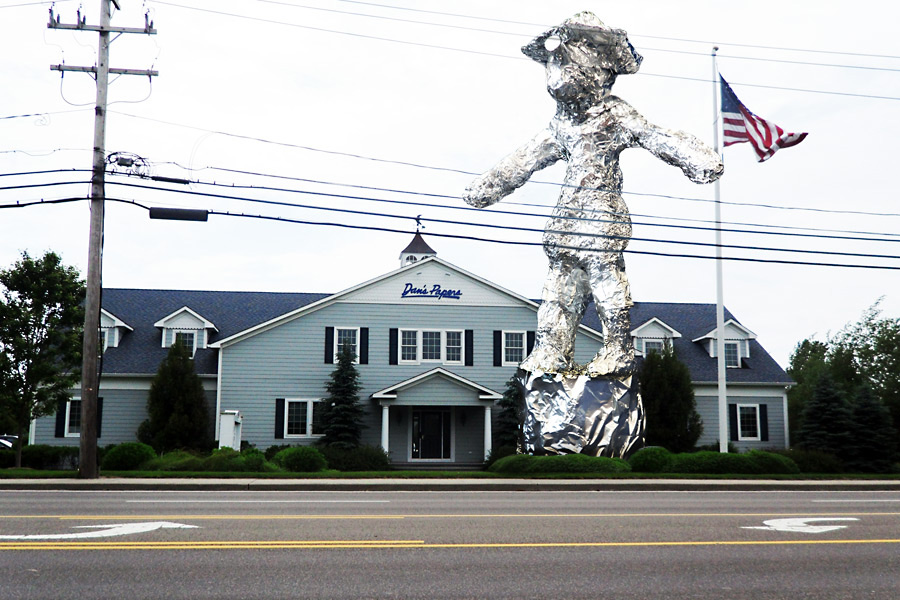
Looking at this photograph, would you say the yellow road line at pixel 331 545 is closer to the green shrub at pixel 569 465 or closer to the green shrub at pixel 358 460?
the green shrub at pixel 569 465

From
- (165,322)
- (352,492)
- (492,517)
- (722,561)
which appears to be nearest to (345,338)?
(165,322)

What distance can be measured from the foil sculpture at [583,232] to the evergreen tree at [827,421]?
8.30 meters

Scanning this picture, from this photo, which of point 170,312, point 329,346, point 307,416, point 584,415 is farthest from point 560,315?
point 170,312

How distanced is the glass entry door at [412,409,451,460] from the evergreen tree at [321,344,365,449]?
249 centimetres

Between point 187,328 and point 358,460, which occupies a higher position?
point 187,328

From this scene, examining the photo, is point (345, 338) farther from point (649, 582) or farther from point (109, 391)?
point (649, 582)

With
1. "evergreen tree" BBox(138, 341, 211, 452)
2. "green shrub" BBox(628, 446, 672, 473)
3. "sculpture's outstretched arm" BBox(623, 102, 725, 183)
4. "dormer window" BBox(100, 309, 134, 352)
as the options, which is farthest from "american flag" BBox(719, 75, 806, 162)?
"dormer window" BBox(100, 309, 134, 352)

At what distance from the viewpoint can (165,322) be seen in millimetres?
31516

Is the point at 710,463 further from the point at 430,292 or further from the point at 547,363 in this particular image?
the point at 430,292

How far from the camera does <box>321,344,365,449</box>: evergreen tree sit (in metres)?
29.0

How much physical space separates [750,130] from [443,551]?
1737 cm

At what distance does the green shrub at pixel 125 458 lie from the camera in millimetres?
20234

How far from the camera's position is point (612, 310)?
1980 centimetres

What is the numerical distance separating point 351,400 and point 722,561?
23.1 meters
